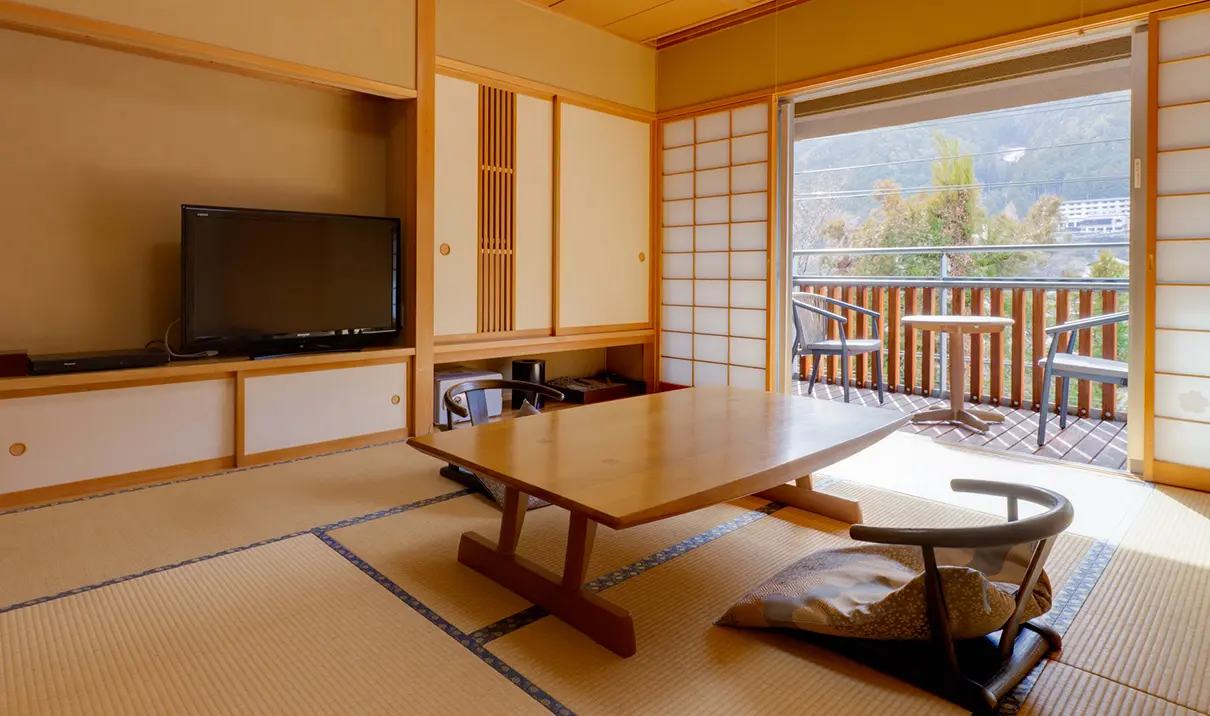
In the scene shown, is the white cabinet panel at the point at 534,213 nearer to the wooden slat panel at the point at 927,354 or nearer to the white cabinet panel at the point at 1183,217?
the wooden slat panel at the point at 927,354

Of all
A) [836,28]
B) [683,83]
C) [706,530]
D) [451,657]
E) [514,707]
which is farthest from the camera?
[683,83]

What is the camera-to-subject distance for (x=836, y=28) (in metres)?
3.98

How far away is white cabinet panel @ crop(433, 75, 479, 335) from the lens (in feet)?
12.7

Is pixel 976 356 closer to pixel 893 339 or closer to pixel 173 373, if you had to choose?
pixel 893 339

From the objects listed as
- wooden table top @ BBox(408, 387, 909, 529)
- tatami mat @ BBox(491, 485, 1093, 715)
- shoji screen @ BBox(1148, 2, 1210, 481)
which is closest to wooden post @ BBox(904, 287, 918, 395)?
shoji screen @ BBox(1148, 2, 1210, 481)

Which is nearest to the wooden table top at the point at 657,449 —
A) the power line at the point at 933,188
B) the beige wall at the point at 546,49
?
the beige wall at the point at 546,49

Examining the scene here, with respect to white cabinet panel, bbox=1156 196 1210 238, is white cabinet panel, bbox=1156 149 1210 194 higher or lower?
higher

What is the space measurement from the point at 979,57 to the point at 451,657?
3687 mm

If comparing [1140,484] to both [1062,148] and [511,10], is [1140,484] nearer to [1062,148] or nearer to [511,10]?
[1062,148]

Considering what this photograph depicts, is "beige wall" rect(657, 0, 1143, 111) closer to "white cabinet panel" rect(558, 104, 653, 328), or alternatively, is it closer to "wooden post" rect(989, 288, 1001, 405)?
"white cabinet panel" rect(558, 104, 653, 328)

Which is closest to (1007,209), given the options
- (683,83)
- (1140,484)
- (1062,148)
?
(1062,148)

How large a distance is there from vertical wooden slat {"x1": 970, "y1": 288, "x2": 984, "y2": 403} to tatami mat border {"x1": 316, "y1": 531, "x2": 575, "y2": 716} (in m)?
4.43

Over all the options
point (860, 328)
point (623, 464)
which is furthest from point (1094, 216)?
point (623, 464)

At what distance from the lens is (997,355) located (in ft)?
16.3
